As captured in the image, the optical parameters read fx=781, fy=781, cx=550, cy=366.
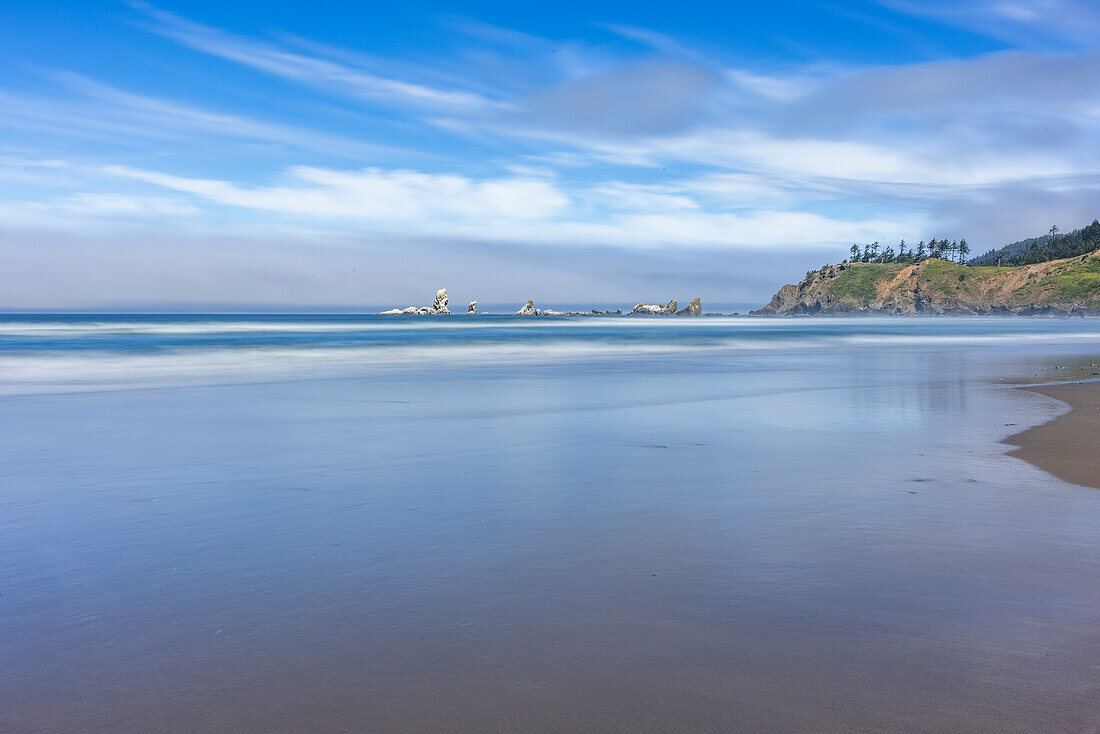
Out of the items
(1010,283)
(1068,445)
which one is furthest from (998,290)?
(1068,445)

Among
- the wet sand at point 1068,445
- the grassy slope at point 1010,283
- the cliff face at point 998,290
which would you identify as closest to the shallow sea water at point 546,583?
the wet sand at point 1068,445

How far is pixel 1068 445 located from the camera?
9188 millimetres

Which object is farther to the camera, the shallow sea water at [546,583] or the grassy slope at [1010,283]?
the grassy slope at [1010,283]

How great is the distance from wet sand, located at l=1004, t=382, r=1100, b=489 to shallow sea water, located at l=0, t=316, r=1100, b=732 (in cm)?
31

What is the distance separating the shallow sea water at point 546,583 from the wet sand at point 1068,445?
1.03 ft

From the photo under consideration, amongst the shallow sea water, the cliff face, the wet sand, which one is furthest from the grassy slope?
the shallow sea water

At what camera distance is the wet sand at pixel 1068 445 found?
303 inches

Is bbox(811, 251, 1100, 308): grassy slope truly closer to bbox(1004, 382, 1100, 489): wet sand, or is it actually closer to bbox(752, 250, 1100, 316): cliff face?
bbox(752, 250, 1100, 316): cliff face

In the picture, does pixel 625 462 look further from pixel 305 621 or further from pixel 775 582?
pixel 305 621

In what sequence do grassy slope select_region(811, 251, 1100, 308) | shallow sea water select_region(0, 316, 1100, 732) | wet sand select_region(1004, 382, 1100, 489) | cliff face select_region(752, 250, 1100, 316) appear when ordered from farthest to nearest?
grassy slope select_region(811, 251, 1100, 308), cliff face select_region(752, 250, 1100, 316), wet sand select_region(1004, 382, 1100, 489), shallow sea water select_region(0, 316, 1100, 732)

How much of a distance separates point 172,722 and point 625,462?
5936 mm

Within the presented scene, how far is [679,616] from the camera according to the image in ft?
13.0

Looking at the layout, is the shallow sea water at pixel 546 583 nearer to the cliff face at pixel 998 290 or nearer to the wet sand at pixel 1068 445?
the wet sand at pixel 1068 445

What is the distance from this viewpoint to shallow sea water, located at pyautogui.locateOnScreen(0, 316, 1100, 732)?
122 inches
